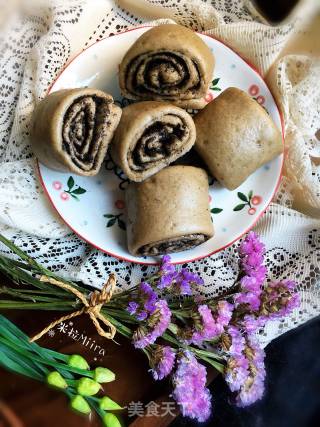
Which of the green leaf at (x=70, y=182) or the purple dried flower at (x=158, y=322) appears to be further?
the green leaf at (x=70, y=182)

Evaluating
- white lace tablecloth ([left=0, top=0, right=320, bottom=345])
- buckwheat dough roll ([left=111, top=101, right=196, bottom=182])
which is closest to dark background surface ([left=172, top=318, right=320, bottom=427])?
white lace tablecloth ([left=0, top=0, right=320, bottom=345])

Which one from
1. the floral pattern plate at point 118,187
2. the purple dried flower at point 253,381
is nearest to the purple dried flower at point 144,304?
the floral pattern plate at point 118,187

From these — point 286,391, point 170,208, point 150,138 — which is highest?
point 150,138

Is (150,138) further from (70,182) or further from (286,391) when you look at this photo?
(286,391)

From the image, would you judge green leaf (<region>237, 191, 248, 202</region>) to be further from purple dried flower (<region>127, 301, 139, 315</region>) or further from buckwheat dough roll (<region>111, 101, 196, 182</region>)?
purple dried flower (<region>127, 301, 139, 315</region>)

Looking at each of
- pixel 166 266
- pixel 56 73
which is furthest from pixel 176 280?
pixel 56 73

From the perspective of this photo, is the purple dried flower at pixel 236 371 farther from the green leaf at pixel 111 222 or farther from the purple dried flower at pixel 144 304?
the green leaf at pixel 111 222
